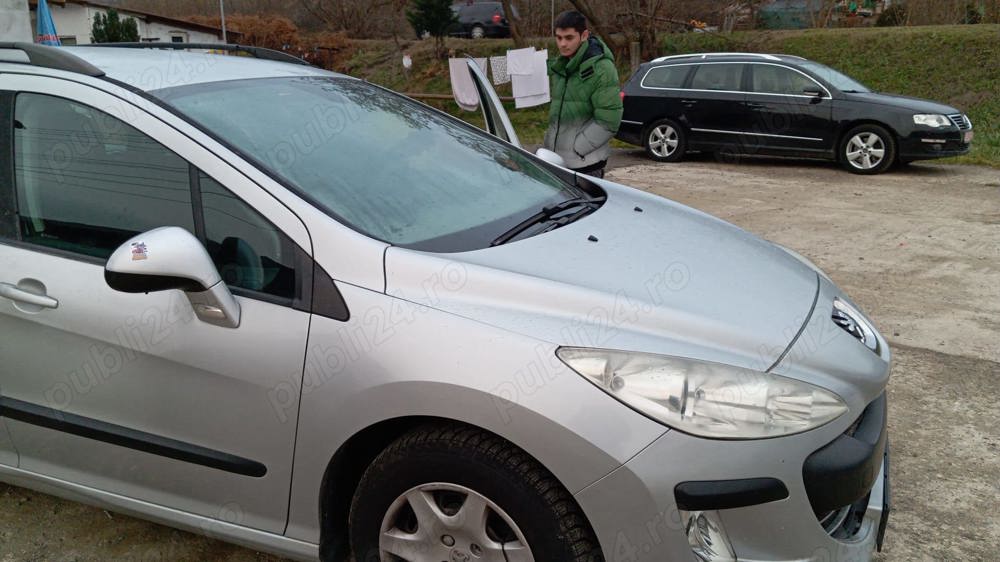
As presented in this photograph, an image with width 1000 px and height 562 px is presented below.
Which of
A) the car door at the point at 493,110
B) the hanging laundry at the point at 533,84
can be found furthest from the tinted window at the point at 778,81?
the car door at the point at 493,110

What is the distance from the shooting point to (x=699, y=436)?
174 centimetres

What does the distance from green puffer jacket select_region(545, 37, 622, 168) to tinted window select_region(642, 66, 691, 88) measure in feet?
21.7

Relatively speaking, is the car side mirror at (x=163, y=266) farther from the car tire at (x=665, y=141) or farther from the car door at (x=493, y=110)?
the car tire at (x=665, y=141)

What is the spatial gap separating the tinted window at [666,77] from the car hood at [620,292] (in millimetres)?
9542

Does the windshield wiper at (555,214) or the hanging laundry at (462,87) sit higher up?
the hanging laundry at (462,87)

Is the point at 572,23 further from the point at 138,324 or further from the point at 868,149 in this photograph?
the point at 868,149

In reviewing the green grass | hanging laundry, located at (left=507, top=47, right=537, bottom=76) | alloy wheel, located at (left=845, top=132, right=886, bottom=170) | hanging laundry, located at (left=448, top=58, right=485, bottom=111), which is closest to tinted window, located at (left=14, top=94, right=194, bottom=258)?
hanging laundry, located at (left=448, top=58, right=485, bottom=111)

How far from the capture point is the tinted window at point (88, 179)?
7.27 ft

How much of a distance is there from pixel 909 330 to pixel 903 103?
6653 mm

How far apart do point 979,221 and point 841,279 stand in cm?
277

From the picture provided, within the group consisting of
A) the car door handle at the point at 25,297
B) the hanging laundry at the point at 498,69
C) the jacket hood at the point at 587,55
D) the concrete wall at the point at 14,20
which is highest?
the concrete wall at the point at 14,20

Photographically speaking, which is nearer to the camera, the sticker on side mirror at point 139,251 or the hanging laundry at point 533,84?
the sticker on side mirror at point 139,251

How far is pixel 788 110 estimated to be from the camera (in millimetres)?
10664

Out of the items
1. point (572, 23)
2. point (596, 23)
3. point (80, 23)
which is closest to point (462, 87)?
point (572, 23)
